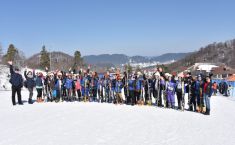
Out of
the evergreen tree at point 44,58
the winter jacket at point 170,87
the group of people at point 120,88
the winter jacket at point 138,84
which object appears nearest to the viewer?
the group of people at point 120,88

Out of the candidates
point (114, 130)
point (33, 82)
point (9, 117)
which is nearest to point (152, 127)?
point (114, 130)

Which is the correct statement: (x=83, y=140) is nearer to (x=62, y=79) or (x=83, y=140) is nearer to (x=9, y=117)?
(x=9, y=117)

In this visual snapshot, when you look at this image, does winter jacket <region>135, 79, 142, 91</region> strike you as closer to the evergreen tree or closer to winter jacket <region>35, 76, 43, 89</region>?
winter jacket <region>35, 76, 43, 89</region>

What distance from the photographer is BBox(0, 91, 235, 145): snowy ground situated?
9.98 metres

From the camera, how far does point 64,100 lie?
848 inches

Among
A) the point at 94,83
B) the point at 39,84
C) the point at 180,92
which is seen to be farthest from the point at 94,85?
the point at 180,92

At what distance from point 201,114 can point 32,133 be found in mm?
7998

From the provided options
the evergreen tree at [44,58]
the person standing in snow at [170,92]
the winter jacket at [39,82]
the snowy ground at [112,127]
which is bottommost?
the snowy ground at [112,127]

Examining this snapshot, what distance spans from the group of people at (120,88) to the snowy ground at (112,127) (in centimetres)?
140

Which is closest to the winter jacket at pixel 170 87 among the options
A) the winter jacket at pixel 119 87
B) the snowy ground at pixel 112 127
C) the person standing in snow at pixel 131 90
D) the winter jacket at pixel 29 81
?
the snowy ground at pixel 112 127

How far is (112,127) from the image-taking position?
12031 mm

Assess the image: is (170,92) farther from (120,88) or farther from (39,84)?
(39,84)

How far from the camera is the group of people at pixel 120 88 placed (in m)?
17.4

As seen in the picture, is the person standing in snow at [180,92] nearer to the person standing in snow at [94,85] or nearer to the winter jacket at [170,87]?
the winter jacket at [170,87]
